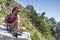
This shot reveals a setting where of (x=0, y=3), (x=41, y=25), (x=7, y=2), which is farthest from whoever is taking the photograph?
(x=41, y=25)

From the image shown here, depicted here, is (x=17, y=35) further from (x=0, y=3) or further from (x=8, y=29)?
(x=0, y=3)

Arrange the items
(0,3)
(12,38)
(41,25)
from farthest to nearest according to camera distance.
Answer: (41,25) < (0,3) < (12,38)

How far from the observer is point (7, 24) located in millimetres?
8578

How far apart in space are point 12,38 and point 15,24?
53 centimetres

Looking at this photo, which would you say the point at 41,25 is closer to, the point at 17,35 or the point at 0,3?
the point at 0,3

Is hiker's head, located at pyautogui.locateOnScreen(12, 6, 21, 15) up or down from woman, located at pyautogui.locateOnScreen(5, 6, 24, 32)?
up

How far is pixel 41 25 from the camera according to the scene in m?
42.2

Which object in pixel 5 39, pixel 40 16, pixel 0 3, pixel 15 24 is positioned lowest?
pixel 5 39

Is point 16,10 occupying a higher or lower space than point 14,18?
higher

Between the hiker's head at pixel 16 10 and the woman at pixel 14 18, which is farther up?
the hiker's head at pixel 16 10

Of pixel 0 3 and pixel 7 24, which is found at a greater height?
pixel 0 3

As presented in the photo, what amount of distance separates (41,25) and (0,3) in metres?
26.4

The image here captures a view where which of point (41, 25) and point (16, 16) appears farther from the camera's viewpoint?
point (41, 25)

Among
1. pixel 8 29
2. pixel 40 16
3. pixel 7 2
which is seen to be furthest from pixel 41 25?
pixel 8 29
